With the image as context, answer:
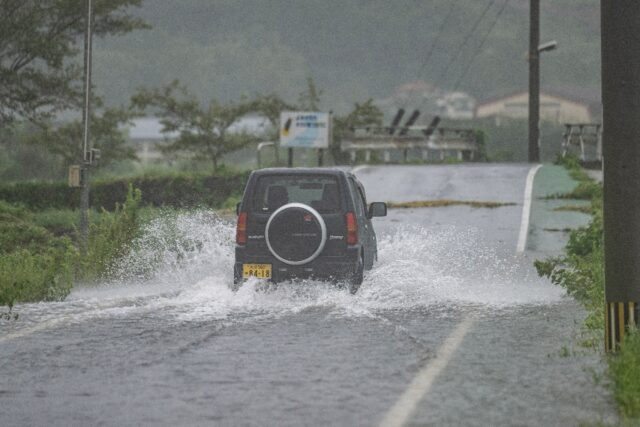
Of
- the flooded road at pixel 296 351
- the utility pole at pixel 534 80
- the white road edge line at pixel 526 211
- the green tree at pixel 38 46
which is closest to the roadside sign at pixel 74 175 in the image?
the flooded road at pixel 296 351

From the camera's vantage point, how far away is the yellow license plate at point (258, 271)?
1526cm

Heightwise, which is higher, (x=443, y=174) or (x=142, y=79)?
(x=142, y=79)

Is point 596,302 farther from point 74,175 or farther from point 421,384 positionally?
point 74,175

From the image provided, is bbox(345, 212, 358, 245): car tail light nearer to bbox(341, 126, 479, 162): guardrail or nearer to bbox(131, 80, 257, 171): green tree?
bbox(341, 126, 479, 162): guardrail

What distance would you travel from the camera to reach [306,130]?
2029 inches

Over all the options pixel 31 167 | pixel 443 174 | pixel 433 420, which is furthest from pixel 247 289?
pixel 31 167

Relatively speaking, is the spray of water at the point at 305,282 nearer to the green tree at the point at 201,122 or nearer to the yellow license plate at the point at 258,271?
the yellow license plate at the point at 258,271

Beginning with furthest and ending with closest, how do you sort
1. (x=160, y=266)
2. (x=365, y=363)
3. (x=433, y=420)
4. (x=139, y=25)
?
(x=139, y=25), (x=160, y=266), (x=365, y=363), (x=433, y=420)

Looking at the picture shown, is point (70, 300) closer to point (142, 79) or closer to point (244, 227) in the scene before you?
point (244, 227)

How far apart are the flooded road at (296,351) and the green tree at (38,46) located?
27699mm

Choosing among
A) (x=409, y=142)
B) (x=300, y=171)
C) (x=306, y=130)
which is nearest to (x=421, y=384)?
(x=300, y=171)

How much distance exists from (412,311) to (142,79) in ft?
592

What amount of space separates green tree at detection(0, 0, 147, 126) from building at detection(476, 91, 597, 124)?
110231mm

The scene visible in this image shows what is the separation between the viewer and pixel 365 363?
33.7 ft
